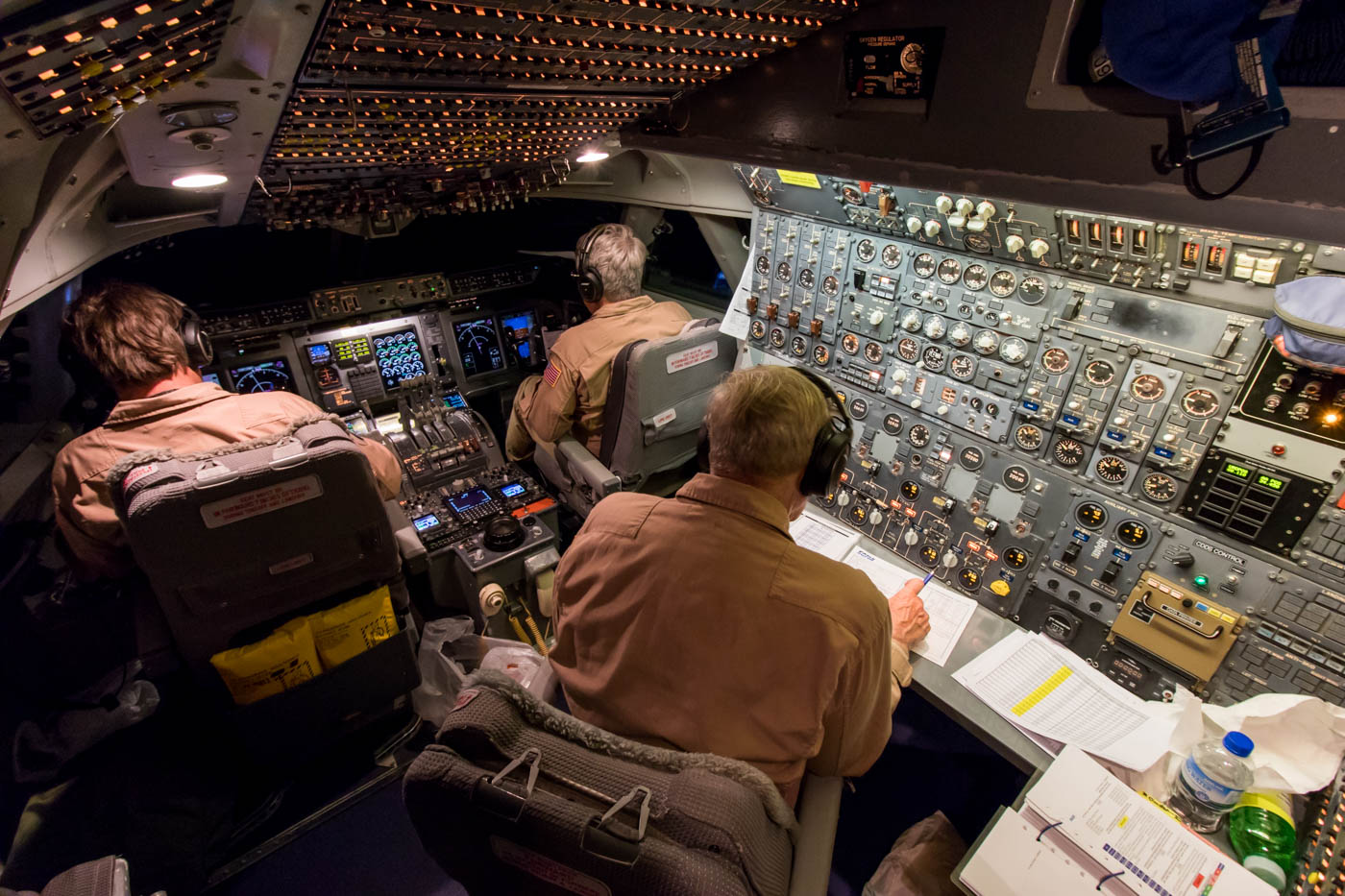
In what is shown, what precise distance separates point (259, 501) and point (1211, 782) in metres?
2.45

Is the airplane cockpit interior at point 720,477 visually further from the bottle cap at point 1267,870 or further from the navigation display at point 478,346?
the navigation display at point 478,346

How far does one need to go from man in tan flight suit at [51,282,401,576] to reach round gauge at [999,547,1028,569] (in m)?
2.07

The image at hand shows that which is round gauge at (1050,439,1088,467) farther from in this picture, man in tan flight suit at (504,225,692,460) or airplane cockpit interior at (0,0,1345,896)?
man in tan flight suit at (504,225,692,460)

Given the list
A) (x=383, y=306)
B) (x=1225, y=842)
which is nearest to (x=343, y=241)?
(x=383, y=306)

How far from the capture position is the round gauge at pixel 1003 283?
1.85 metres

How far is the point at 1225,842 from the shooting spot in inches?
54.0

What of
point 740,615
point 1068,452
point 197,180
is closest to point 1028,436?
point 1068,452

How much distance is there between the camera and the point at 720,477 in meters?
1.25

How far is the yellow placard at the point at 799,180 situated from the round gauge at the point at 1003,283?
68cm

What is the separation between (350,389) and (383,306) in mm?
488

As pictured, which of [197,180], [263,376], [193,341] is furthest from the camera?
[263,376]

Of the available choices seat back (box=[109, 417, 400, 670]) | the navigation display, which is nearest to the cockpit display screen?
the navigation display

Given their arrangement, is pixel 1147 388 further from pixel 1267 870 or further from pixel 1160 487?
pixel 1267 870

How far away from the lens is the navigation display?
3574mm
